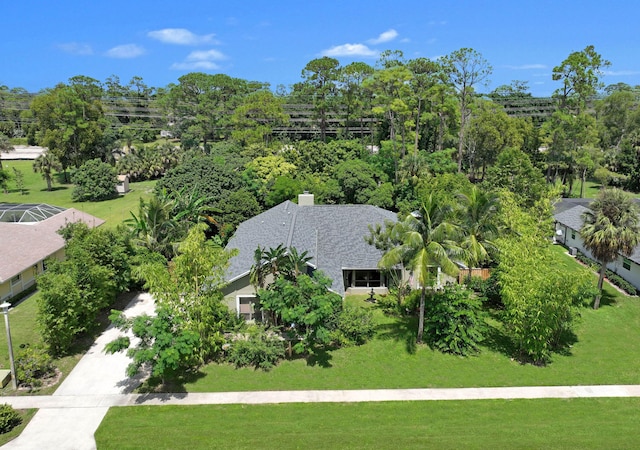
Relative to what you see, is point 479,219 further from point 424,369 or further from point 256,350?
point 256,350

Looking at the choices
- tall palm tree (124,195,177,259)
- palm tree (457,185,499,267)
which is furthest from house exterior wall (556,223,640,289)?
tall palm tree (124,195,177,259)

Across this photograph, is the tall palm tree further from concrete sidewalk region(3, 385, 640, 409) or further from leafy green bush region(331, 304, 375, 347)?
leafy green bush region(331, 304, 375, 347)

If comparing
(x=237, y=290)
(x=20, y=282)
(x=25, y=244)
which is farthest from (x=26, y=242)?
(x=237, y=290)

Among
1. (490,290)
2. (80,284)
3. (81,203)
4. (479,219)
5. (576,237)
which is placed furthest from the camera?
(81,203)

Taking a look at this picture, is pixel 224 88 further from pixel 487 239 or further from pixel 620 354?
pixel 620 354

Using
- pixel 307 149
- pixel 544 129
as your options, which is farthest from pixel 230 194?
pixel 544 129

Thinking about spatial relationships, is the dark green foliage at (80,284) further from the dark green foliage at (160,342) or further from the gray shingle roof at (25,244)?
the gray shingle roof at (25,244)
